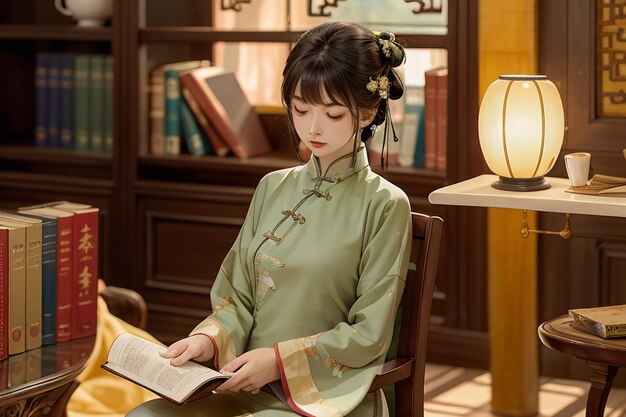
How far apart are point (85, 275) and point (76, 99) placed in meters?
1.99

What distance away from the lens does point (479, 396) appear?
3.37 meters

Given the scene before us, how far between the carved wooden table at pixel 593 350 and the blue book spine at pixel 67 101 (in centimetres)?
244

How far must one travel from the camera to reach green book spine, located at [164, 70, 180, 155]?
3945 mm

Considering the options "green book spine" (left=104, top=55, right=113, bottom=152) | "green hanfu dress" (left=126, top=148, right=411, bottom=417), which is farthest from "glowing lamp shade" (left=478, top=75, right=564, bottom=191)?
"green book spine" (left=104, top=55, right=113, bottom=152)

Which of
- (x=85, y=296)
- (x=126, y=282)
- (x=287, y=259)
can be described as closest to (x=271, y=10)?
(x=126, y=282)

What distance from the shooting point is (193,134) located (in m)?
3.96

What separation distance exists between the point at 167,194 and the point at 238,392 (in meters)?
2.05

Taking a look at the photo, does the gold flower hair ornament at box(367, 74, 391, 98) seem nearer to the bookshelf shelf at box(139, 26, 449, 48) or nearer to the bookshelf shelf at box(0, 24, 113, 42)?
the bookshelf shelf at box(139, 26, 449, 48)

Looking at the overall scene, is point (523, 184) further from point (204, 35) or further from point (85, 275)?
point (204, 35)

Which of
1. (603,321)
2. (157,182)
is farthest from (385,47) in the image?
(157,182)

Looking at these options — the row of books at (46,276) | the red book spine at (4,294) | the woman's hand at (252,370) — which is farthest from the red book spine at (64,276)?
the woman's hand at (252,370)

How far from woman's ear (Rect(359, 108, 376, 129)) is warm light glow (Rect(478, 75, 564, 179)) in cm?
68

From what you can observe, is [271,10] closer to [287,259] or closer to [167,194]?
[167,194]

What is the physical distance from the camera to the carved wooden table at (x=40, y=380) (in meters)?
2.03
